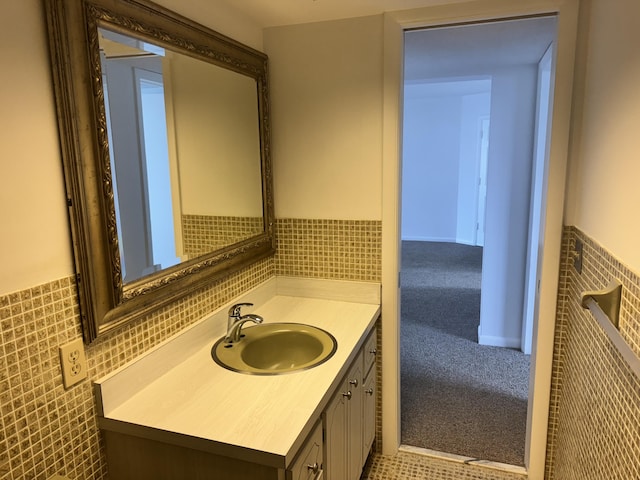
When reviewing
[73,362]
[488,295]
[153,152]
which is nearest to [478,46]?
[488,295]

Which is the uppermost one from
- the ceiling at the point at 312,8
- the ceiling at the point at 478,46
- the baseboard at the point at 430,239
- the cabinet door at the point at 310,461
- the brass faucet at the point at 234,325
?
the ceiling at the point at 478,46

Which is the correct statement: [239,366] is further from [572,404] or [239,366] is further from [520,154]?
[520,154]

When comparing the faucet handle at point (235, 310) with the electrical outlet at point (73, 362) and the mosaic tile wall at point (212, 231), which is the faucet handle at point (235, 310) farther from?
the electrical outlet at point (73, 362)

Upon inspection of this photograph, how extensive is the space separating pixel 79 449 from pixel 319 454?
0.70 meters

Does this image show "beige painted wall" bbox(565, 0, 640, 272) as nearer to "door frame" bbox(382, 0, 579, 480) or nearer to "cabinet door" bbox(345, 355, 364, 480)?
"door frame" bbox(382, 0, 579, 480)

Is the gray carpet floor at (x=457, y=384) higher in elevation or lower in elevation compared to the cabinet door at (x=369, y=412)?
lower

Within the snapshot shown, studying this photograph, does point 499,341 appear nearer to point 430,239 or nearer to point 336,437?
point 336,437

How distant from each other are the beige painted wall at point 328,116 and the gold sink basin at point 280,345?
1.99ft

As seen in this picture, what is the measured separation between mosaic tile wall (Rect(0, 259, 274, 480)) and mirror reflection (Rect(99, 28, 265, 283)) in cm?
22

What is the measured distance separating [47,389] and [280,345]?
0.94 metres

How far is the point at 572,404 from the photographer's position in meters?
1.73

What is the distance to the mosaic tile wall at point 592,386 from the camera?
1.06 metres

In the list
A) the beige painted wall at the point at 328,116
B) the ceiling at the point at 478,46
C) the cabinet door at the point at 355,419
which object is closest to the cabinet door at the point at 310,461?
the cabinet door at the point at 355,419

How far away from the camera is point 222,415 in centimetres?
128
